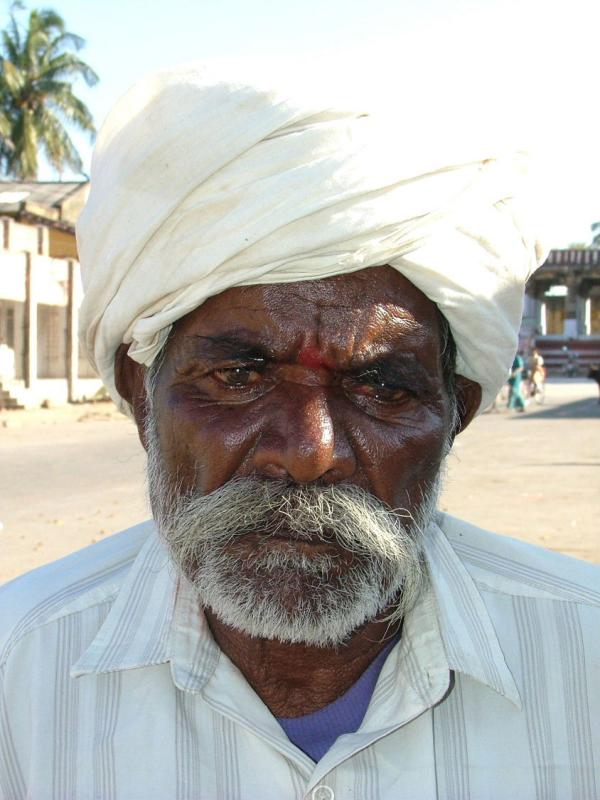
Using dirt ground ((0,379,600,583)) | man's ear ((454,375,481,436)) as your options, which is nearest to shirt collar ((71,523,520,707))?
man's ear ((454,375,481,436))

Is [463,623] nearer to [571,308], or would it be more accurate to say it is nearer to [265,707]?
[265,707]

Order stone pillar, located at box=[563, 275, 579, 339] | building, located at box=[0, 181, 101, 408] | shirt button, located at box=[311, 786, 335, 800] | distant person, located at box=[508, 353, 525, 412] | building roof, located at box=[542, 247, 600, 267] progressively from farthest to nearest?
stone pillar, located at box=[563, 275, 579, 339] → building roof, located at box=[542, 247, 600, 267] → distant person, located at box=[508, 353, 525, 412] → building, located at box=[0, 181, 101, 408] → shirt button, located at box=[311, 786, 335, 800]

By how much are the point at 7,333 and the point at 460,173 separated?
2345cm

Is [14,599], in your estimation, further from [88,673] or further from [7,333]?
[7,333]

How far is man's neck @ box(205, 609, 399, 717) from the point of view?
1.83 metres

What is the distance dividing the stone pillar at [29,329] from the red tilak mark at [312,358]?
68.3 ft

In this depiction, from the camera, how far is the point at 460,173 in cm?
187

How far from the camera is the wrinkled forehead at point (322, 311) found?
5.78 feet

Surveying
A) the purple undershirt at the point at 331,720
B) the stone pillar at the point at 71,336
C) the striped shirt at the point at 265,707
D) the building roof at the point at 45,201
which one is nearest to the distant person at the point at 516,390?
the stone pillar at the point at 71,336

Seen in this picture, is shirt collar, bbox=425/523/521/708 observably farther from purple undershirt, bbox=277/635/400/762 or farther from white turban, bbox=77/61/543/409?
white turban, bbox=77/61/543/409

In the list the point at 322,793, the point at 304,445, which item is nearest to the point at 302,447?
the point at 304,445

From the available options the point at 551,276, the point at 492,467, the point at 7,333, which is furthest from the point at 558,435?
the point at 551,276

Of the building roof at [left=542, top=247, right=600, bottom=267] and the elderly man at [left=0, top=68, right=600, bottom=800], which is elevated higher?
the building roof at [left=542, top=247, right=600, bottom=267]

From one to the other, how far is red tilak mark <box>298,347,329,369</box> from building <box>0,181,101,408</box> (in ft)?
62.7
